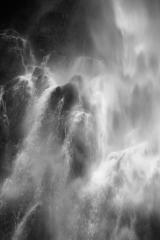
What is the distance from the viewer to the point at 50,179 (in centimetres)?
2273

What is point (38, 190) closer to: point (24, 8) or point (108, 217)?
point (108, 217)

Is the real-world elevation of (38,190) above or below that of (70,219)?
above

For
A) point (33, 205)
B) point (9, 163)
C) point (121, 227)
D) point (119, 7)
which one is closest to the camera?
point (121, 227)

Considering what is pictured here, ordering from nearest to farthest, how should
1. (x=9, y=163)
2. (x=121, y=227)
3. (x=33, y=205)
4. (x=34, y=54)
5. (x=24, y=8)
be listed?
(x=121, y=227) → (x=33, y=205) → (x=9, y=163) → (x=34, y=54) → (x=24, y=8)

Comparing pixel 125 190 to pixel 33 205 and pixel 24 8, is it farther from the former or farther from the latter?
pixel 24 8

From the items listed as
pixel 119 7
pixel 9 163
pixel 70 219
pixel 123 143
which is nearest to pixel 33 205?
pixel 70 219

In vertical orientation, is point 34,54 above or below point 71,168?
above

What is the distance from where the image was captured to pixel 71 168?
22.9 meters

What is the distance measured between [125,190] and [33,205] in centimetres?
598

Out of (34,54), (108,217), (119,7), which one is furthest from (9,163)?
(119,7)

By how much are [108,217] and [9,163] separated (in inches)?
329

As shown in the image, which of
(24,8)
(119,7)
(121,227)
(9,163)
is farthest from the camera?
(119,7)

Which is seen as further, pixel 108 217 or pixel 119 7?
pixel 119 7

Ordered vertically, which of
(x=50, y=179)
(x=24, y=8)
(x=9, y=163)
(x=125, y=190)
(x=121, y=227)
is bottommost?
(x=121, y=227)
